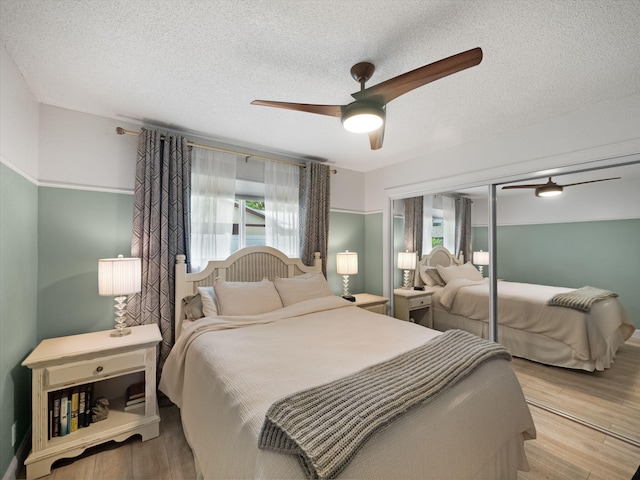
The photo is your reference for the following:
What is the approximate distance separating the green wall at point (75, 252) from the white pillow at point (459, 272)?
317 cm

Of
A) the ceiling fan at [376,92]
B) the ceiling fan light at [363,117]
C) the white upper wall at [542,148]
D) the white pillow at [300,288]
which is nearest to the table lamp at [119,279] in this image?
the white pillow at [300,288]

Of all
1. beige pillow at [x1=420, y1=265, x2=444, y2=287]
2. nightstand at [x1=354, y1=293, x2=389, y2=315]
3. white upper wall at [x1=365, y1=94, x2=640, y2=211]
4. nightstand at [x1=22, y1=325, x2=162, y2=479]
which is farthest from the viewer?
nightstand at [x1=354, y1=293, x2=389, y2=315]

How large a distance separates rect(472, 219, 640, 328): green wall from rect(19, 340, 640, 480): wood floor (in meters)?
0.48

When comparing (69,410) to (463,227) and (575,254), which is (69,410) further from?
(575,254)

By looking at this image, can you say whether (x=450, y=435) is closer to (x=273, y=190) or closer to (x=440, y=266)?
(x=440, y=266)

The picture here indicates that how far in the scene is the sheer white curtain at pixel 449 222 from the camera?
3.06 metres

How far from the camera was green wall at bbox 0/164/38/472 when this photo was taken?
1.55 meters

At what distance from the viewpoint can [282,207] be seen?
3230 millimetres

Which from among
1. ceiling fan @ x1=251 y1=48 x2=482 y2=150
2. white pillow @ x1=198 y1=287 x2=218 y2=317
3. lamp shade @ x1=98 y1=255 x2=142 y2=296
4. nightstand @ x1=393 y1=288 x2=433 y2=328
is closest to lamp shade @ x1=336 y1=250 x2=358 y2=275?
nightstand @ x1=393 y1=288 x2=433 y2=328

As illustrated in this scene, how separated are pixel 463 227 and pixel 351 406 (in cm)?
252

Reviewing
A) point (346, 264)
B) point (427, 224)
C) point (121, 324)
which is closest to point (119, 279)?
point (121, 324)

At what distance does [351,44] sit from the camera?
1.52 metres

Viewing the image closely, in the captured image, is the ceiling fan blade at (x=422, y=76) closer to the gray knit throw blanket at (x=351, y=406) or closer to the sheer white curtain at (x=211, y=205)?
the gray knit throw blanket at (x=351, y=406)

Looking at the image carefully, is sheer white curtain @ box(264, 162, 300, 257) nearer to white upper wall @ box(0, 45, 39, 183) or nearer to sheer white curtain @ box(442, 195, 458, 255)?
sheer white curtain @ box(442, 195, 458, 255)
